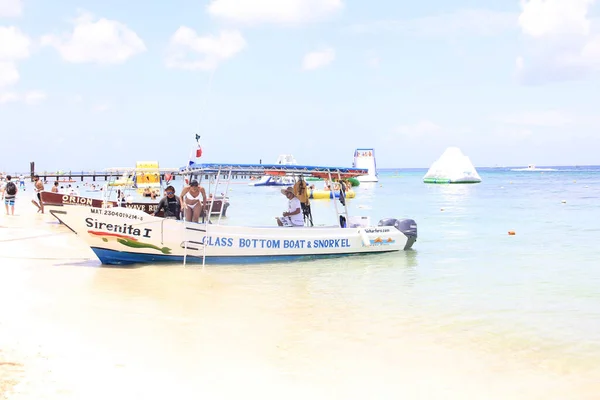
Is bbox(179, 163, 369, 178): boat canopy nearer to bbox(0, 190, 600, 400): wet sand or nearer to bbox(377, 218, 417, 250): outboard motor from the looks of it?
bbox(377, 218, 417, 250): outboard motor

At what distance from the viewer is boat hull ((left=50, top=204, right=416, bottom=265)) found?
12.5 meters

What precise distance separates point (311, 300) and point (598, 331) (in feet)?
15.1

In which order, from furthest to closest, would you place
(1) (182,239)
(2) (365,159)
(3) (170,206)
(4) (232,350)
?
(2) (365,159)
(3) (170,206)
(1) (182,239)
(4) (232,350)

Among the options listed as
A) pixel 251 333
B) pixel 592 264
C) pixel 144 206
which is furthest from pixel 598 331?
pixel 144 206

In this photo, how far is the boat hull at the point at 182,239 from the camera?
41.0ft

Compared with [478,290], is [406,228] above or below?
above

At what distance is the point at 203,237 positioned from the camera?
13109 millimetres

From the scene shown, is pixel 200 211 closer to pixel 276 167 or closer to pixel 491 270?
pixel 276 167

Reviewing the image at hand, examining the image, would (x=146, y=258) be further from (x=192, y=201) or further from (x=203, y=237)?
(x=192, y=201)

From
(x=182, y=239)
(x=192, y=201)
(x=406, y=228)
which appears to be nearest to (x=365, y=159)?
(x=406, y=228)

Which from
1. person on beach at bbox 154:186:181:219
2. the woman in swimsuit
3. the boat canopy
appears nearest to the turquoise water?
the boat canopy

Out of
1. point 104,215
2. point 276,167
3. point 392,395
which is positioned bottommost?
point 392,395

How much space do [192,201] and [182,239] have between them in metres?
1.08

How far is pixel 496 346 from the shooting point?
25.4ft
